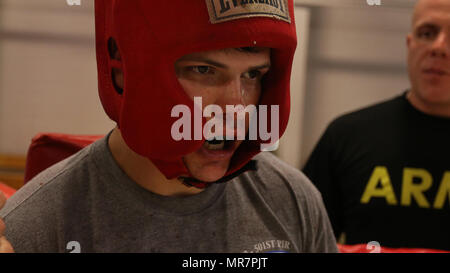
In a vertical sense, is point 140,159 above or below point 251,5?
below

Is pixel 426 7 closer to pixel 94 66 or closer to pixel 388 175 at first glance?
pixel 388 175

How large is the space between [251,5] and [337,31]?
0.64 meters

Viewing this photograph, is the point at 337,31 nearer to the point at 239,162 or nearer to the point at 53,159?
the point at 239,162

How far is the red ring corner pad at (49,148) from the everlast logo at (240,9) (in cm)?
49

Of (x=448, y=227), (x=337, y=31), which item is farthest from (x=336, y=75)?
(x=448, y=227)

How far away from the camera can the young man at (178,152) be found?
2.27ft

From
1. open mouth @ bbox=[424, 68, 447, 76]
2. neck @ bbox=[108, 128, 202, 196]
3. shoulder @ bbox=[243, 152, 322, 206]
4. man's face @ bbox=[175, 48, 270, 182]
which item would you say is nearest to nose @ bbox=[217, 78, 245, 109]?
man's face @ bbox=[175, 48, 270, 182]

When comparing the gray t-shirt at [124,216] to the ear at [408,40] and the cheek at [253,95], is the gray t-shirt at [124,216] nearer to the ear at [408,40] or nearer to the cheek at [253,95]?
the cheek at [253,95]

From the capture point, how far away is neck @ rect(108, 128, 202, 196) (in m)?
0.89

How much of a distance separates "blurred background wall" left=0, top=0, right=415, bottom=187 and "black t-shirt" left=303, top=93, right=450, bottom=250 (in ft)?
0.34

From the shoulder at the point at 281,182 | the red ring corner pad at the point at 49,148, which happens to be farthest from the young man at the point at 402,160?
the red ring corner pad at the point at 49,148

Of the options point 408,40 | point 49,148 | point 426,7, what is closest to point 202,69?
point 49,148

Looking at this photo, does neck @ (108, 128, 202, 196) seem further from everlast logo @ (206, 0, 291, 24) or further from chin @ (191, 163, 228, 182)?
everlast logo @ (206, 0, 291, 24)

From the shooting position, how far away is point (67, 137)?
1.12 metres
